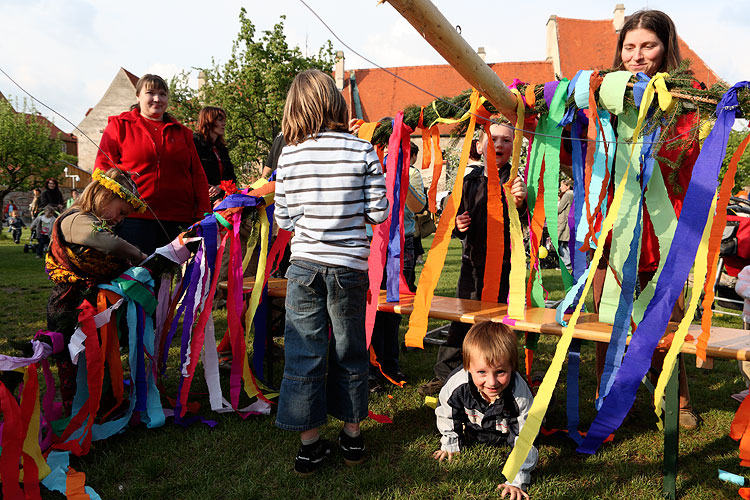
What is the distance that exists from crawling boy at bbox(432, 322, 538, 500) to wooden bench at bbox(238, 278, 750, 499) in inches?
4.9

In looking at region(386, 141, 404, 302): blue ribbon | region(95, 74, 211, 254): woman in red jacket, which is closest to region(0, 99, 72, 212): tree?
region(95, 74, 211, 254): woman in red jacket

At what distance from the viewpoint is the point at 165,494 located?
2.28 meters

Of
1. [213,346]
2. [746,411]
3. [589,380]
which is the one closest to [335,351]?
[213,346]

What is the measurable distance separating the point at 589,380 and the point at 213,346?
8.18 feet

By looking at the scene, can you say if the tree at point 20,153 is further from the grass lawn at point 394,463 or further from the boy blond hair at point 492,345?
the boy blond hair at point 492,345

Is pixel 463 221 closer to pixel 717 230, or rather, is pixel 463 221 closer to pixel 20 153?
pixel 717 230

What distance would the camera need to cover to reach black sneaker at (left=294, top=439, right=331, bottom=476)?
242 centimetres

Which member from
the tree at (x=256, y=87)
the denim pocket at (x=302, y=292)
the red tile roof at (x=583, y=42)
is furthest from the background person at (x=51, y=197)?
the red tile roof at (x=583, y=42)

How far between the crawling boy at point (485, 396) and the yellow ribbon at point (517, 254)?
0.51 feet

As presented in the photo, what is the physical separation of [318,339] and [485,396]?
33.3 inches

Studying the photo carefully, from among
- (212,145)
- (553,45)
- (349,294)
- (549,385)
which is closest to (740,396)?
(549,385)

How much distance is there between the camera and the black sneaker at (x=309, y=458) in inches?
95.3

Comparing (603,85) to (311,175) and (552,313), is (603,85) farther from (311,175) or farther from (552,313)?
(311,175)

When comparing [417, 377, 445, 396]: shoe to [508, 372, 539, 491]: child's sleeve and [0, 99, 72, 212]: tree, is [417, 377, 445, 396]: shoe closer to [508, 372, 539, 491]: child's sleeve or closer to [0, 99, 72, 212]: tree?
[508, 372, 539, 491]: child's sleeve
